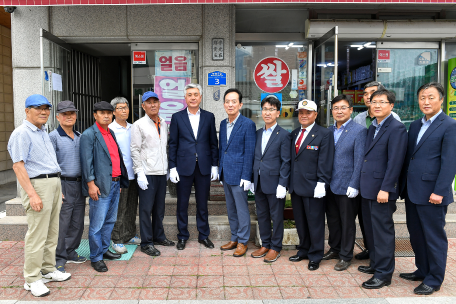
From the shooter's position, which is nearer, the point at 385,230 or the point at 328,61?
the point at 385,230

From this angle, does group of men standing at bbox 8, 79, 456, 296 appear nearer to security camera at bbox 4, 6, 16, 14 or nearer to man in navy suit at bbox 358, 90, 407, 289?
man in navy suit at bbox 358, 90, 407, 289

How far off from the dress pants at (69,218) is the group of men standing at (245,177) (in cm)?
1

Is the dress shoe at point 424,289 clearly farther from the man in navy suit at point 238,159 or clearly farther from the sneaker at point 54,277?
the sneaker at point 54,277

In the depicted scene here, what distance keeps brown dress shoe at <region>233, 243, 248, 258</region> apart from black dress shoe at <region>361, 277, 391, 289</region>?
4.70 ft

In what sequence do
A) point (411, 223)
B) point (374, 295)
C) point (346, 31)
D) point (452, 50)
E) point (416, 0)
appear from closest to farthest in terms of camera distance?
point (374, 295)
point (411, 223)
point (416, 0)
point (346, 31)
point (452, 50)

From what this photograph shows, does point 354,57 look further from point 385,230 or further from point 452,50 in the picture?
point 385,230

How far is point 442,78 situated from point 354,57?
1.66 metres

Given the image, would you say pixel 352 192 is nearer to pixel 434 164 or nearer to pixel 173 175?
pixel 434 164

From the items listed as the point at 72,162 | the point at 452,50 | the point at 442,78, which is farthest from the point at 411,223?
the point at 452,50

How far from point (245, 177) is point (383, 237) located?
164 cm

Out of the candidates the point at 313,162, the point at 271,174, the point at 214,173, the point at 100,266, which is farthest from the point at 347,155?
the point at 100,266

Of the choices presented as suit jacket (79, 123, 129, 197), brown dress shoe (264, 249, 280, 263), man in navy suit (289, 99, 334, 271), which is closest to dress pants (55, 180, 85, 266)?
suit jacket (79, 123, 129, 197)

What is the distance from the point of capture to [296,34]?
621 cm

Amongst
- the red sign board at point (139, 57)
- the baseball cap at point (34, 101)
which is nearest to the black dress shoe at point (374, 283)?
the baseball cap at point (34, 101)
